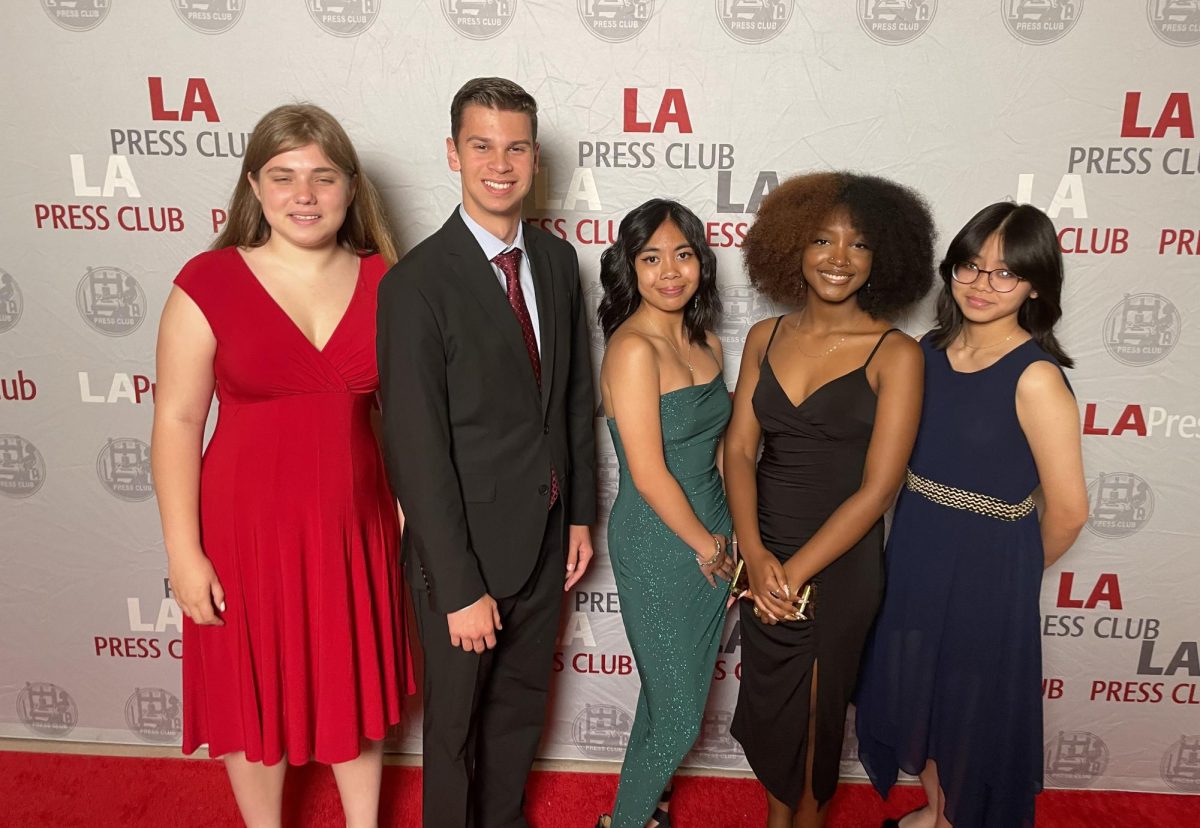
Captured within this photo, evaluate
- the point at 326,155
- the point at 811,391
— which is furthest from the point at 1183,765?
the point at 326,155

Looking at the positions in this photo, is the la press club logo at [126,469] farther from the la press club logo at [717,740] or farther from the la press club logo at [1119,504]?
the la press club logo at [1119,504]

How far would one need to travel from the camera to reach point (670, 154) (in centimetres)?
220

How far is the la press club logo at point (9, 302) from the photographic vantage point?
2365mm

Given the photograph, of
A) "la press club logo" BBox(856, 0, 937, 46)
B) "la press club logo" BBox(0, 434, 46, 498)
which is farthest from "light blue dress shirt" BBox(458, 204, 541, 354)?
"la press club logo" BBox(0, 434, 46, 498)

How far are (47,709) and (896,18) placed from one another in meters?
3.29

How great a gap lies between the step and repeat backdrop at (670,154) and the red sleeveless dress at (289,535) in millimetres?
638

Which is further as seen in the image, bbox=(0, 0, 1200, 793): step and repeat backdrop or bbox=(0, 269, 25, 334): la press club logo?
bbox=(0, 269, 25, 334): la press club logo

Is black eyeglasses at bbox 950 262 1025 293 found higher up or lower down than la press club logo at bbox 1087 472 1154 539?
higher up

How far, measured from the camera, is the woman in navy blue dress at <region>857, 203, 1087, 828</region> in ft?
5.80

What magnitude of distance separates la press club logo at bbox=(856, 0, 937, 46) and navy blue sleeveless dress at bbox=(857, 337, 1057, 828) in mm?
836

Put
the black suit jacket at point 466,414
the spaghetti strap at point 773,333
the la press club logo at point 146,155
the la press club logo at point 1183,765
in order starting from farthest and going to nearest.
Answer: the la press club logo at point 1183,765 → the la press club logo at point 146,155 → the spaghetti strap at point 773,333 → the black suit jacket at point 466,414

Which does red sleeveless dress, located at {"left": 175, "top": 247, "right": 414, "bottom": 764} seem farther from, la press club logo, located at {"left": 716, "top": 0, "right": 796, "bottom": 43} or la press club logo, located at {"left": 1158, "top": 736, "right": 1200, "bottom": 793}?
la press club logo, located at {"left": 1158, "top": 736, "right": 1200, "bottom": 793}

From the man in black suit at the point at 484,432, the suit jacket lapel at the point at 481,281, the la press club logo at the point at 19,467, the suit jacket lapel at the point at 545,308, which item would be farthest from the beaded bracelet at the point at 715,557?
the la press club logo at the point at 19,467

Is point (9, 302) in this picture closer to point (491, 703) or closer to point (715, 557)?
point (491, 703)
